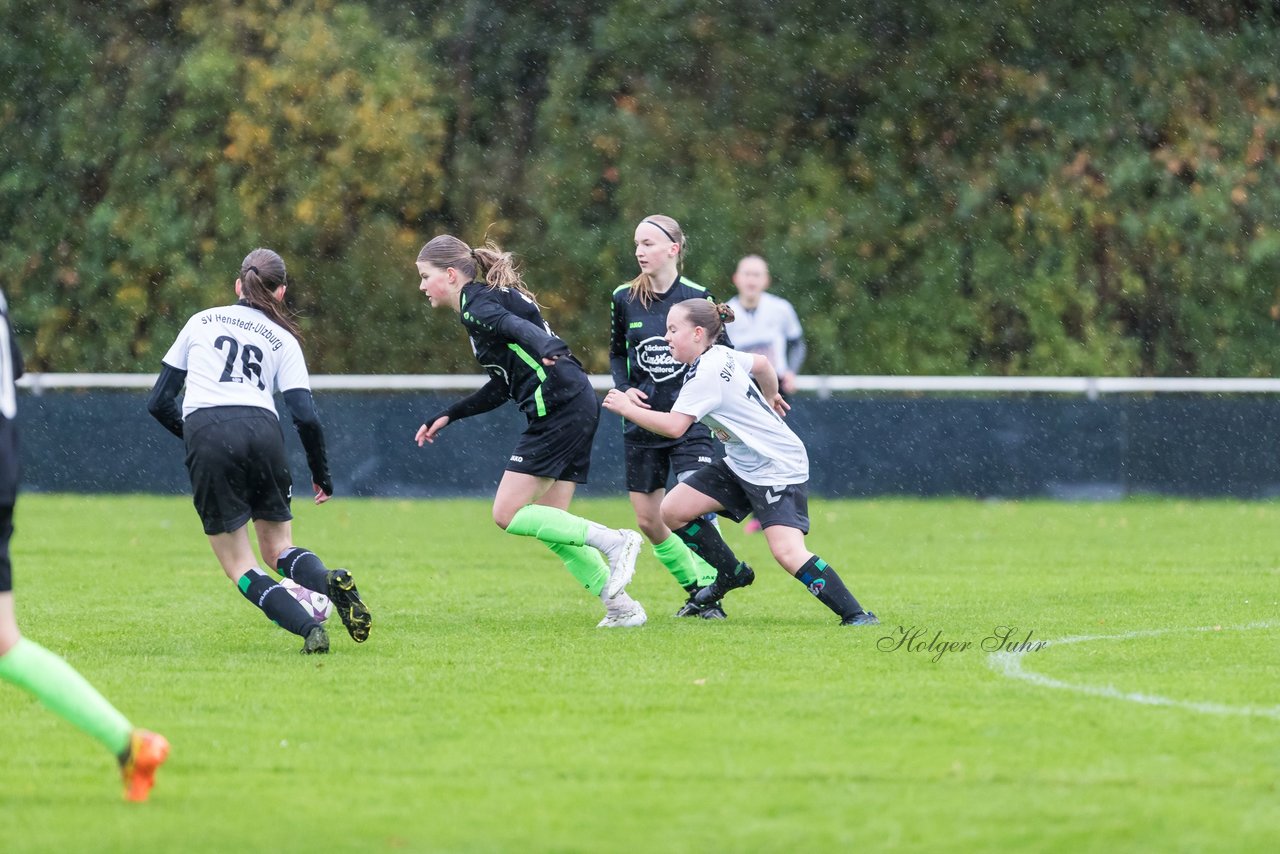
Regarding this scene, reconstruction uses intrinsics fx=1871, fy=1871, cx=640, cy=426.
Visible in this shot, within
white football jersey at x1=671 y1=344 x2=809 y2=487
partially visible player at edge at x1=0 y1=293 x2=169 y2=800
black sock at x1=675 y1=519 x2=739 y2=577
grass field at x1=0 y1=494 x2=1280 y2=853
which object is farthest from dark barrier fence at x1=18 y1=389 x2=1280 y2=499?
partially visible player at edge at x1=0 y1=293 x2=169 y2=800

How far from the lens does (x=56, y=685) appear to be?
4.91 m

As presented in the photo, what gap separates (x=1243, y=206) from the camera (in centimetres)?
2238

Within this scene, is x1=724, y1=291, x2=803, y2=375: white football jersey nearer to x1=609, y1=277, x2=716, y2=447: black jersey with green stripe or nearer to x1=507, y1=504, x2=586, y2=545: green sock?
x1=609, y1=277, x2=716, y2=447: black jersey with green stripe

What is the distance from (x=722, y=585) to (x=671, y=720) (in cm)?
290

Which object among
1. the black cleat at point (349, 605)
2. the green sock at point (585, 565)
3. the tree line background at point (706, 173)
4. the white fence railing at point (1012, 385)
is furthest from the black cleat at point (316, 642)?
the tree line background at point (706, 173)

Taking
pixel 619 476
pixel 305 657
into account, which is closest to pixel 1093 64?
pixel 619 476

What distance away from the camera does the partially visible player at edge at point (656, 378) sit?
8.95 metres

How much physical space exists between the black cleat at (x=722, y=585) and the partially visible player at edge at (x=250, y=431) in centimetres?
192

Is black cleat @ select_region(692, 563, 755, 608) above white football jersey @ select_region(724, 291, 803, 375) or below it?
below

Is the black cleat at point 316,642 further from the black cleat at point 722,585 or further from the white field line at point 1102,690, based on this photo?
the white field line at point 1102,690

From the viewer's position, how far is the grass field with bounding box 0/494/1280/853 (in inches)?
182

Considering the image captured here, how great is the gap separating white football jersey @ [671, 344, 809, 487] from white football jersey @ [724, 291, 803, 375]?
19.9 feet

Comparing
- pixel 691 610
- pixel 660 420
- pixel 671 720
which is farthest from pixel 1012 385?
pixel 671 720

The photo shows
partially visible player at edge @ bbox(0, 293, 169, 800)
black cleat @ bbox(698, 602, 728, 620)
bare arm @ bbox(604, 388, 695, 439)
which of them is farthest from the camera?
black cleat @ bbox(698, 602, 728, 620)
